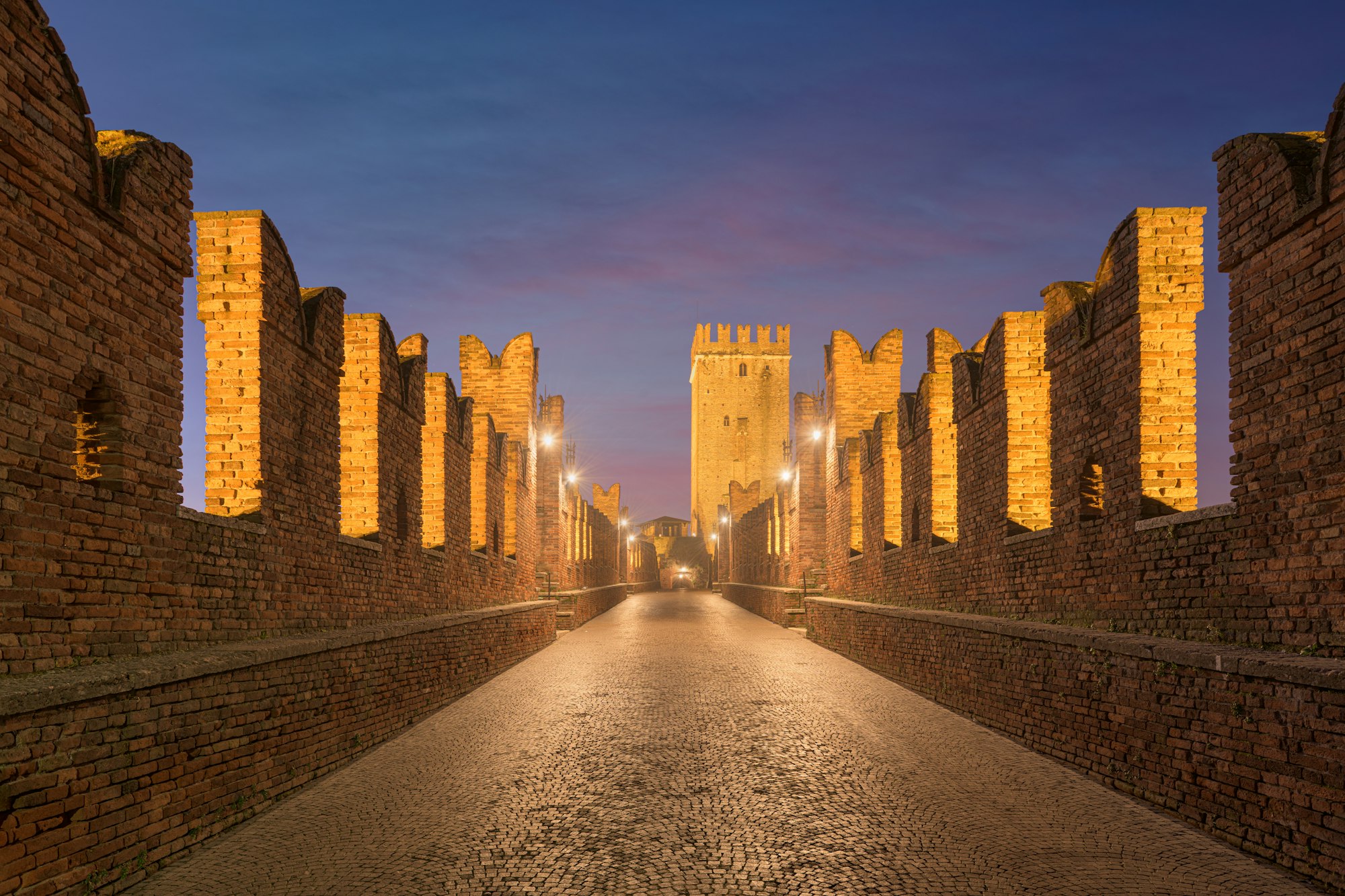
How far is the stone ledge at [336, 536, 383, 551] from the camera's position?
909 centimetres

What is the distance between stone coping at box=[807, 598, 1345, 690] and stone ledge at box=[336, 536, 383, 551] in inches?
254

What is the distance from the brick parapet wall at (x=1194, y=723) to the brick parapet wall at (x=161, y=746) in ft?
18.7

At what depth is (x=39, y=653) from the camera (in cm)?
448

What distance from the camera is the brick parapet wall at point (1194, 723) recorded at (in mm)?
4398

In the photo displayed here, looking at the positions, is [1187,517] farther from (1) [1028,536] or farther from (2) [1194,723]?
(1) [1028,536]

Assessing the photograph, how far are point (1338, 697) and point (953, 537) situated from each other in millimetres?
9160

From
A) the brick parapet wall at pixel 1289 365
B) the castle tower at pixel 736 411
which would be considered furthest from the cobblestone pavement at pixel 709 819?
the castle tower at pixel 736 411

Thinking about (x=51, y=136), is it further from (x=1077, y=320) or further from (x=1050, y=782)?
(x=1077, y=320)

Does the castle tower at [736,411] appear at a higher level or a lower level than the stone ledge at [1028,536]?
higher

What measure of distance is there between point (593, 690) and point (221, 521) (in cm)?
561

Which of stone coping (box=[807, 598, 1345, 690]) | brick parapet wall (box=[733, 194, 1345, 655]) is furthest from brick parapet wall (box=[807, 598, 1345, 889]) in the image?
brick parapet wall (box=[733, 194, 1345, 655])

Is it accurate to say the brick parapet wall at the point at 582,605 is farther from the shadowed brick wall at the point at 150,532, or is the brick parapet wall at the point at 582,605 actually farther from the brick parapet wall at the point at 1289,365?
the brick parapet wall at the point at 1289,365

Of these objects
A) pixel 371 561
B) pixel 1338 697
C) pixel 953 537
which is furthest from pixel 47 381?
pixel 953 537

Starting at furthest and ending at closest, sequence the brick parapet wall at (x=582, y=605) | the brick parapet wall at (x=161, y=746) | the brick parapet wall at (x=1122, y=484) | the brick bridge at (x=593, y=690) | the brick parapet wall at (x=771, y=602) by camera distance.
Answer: the brick parapet wall at (x=771, y=602), the brick parapet wall at (x=582, y=605), the brick parapet wall at (x=1122, y=484), the brick bridge at (x=593, y=690), the brick parapet wall at (x=161, y=746)
